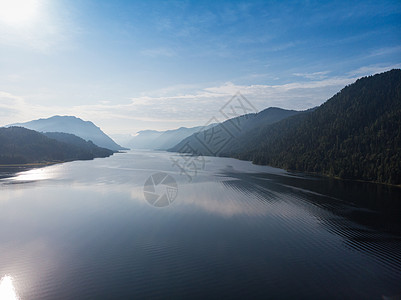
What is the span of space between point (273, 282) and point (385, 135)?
77.8 m

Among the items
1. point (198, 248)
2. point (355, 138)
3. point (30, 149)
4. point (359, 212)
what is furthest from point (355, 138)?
point (30, 149)

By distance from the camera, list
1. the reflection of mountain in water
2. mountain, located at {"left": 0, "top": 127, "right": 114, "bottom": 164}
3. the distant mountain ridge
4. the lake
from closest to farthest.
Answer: the lake < the reflection of mountain in water < the distant mountain ridge < mountain, located at {"left": 0, "top": 127, "right": 114, "bottom": 164}

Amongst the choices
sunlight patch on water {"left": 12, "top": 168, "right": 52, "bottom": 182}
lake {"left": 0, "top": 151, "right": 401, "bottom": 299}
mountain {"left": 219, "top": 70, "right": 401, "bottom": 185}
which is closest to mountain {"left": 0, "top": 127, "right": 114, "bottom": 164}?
sunlight patch on water {"left": 12, "top": 168, "right": 52, "bottom": 182}

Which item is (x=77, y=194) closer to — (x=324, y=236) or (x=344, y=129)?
(x=324, y=236)

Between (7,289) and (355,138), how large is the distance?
90.7m

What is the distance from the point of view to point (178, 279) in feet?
42.4

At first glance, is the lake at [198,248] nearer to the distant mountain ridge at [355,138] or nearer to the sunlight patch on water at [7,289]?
the sunlight patch on water at [7,289]

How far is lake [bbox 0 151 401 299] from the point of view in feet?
40.1

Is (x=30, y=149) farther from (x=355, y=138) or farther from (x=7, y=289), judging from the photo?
(x=355, y=138)

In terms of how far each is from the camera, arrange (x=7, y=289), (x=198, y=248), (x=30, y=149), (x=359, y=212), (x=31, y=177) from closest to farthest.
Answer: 1. (x=7, y=289)
2. (x=198, y=248)
3. (x=359, y=212)
4. (x=31, y=177)
5. (x=30, y=149)

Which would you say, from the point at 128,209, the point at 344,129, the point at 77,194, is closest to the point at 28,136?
the point at 77,194

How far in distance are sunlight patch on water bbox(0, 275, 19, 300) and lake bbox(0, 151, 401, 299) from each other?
7cm

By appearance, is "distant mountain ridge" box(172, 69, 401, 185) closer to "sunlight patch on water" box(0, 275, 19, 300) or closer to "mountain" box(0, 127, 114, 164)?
"sunlight patch on water" box(0, 275, 19, 300)

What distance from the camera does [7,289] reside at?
1180cm
